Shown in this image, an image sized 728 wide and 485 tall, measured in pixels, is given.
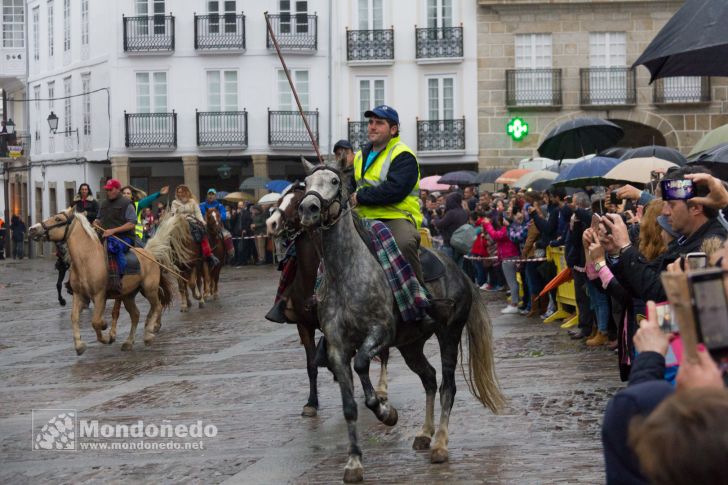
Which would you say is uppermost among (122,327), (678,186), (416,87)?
(416,87)

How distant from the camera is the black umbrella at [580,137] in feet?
68.7

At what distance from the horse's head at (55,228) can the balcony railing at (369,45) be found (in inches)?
1113

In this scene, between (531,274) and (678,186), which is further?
(531,274)

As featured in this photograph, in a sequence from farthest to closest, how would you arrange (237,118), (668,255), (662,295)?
(237,118)
(668,255)
(662,295)

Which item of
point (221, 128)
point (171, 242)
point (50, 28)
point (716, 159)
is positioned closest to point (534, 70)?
point (221, 128)

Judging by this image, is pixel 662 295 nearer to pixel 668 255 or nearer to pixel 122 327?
pixel 668 255

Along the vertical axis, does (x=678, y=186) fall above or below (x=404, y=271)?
above

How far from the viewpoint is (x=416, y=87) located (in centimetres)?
4319

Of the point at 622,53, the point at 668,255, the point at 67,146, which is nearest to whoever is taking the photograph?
the point at 668,255

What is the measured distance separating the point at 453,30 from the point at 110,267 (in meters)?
28.3

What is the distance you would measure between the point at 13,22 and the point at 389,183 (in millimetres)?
48723

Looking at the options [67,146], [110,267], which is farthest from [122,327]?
[67,146]

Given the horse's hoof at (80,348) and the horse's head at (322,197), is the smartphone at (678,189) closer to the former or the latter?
the horse's head at (322,197)

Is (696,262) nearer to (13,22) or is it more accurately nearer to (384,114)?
(384,114)
